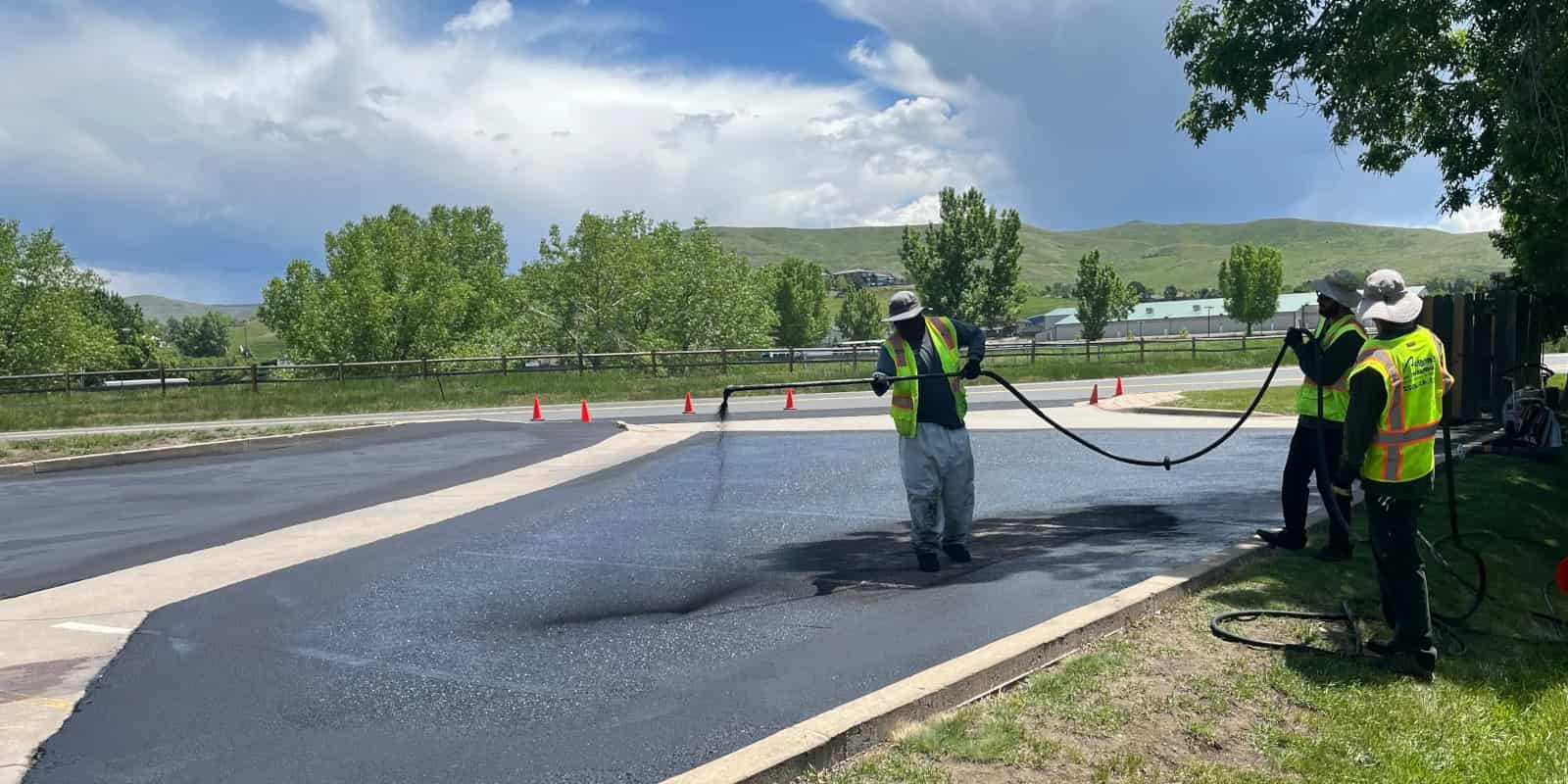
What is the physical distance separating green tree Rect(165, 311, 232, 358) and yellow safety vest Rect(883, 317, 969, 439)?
18513cm

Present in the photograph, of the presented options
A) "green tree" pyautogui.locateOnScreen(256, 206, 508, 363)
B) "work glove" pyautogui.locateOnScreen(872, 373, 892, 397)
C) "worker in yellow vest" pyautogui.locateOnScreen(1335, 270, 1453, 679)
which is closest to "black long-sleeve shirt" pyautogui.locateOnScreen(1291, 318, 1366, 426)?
"worker in yellow vest" pyautogui.locateOnScreen(1335, 270, 1453, 679)

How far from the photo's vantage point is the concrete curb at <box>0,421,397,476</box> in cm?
1522

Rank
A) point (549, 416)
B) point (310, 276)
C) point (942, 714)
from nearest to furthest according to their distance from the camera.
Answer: point (942, 714)
point (549, 416)
point (310, 276)

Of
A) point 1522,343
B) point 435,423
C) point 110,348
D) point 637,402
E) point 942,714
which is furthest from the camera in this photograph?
point 110,348

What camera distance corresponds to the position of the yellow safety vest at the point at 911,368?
670 cm

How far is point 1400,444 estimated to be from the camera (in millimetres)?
4922

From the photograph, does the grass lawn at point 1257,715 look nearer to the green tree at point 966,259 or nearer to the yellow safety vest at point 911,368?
the yellow safety vest at point 911,368

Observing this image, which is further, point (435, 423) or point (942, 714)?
point (435, 423)

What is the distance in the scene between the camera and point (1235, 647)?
202 inches

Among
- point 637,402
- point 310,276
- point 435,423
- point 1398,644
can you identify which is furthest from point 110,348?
point 1398,644

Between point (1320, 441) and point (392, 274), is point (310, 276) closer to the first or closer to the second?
point (392, 274)

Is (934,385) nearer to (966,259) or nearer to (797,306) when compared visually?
(966,259)

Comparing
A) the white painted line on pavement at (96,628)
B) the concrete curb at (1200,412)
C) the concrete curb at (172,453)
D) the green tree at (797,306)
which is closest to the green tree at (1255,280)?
the green tree at (797,306)

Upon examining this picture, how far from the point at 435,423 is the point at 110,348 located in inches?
2218
